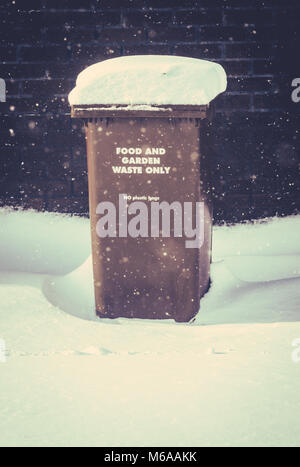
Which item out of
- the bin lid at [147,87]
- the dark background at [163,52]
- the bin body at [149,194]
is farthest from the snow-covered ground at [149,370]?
the bin lid at [147,87]

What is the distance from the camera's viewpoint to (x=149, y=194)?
9.14ft

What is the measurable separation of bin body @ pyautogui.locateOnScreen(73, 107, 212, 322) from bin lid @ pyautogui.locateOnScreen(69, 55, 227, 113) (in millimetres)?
49

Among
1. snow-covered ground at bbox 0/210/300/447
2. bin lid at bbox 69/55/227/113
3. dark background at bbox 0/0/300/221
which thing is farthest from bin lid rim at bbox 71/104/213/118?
dark background at bbox 0/0/300/221

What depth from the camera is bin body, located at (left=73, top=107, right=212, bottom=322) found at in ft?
8.99

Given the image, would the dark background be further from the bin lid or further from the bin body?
the bin lid

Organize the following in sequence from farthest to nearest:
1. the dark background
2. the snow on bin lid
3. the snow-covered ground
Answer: the dark background
the snow on bin lid
the snow-covered ground

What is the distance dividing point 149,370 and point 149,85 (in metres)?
1.36

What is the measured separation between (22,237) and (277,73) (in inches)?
89.7

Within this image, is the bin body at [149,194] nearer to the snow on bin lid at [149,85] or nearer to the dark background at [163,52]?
the snow on bin lid at [149,85]

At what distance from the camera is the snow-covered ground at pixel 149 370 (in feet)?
5.53

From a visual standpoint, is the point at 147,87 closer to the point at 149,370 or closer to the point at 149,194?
the point at 149,194

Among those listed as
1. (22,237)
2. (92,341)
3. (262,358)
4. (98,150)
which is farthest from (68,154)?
(262,358)

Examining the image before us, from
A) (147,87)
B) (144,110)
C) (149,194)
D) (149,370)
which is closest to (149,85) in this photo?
(147,87)

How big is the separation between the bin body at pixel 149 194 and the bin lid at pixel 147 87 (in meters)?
0.05
